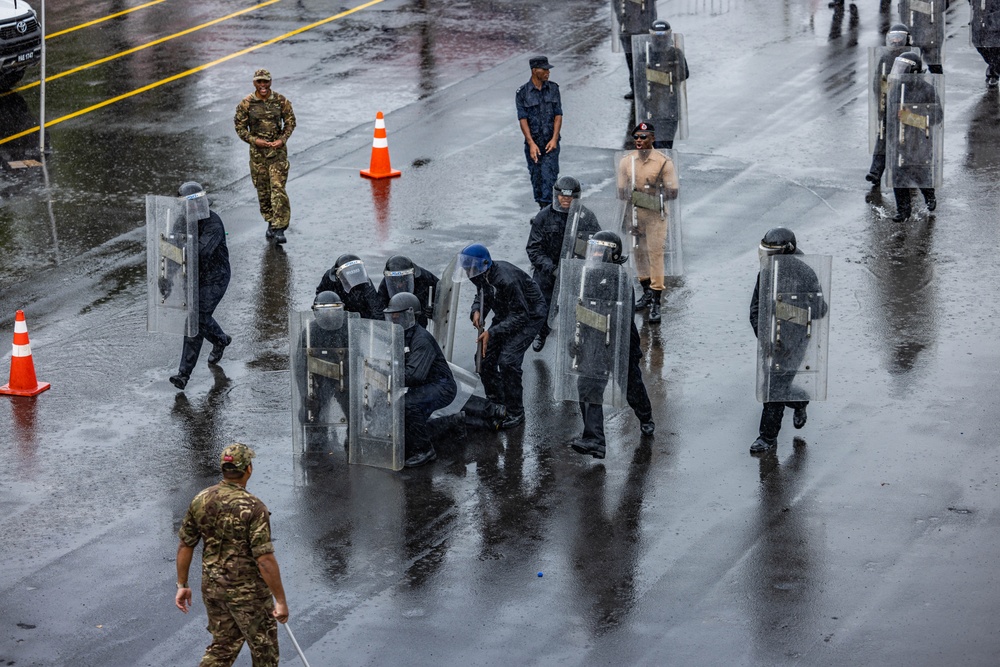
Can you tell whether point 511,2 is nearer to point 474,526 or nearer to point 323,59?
point 323,59

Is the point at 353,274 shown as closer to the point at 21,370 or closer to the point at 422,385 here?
the point at 422,385

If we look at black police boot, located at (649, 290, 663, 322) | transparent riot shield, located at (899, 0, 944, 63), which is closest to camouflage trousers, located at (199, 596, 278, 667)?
black police boot, located at (649, 290, 663, 322)

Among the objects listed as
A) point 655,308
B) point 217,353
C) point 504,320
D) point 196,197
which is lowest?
point 655,308

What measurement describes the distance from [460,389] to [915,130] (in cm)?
653

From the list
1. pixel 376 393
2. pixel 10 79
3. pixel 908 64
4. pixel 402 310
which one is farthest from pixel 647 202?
pixel 10 79

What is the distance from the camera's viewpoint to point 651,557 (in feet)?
31.8

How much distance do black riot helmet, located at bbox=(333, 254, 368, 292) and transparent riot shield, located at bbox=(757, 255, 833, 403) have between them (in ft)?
9.80

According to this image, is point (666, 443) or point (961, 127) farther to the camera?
point (961, 127)

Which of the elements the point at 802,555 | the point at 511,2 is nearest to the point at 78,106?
the point at 511,2

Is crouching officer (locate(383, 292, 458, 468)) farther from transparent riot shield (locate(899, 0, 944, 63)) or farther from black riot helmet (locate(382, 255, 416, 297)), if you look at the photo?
transparent riot shield (locate(899, 0, 944, 63))

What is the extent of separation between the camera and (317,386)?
1098cm

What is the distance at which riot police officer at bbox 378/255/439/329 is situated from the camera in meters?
11.5

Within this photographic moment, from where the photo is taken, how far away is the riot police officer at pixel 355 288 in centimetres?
1166

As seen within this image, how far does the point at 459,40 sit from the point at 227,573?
17276 mm
